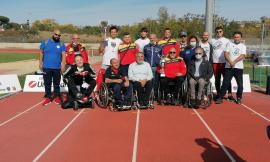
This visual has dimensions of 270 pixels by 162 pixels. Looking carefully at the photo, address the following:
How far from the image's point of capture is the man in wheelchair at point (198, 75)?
31.9 ft

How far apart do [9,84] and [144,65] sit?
505 centimetres

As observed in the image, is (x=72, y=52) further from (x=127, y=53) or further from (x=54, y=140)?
(x=54, y=140)

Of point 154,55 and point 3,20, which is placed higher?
point 3,20

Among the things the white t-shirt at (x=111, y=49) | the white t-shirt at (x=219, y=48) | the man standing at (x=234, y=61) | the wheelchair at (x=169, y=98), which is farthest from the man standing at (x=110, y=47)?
the man standing at (x=234, y=61)

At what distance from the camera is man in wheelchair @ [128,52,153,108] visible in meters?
9.65

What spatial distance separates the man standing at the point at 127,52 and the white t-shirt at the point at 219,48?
204cm

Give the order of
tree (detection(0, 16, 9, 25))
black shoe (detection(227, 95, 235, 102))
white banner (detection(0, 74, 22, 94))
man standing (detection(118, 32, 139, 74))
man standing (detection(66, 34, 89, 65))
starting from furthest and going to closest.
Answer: tree (detection(0, 16, 9, 25))
white banner (detection(0, 74, 22, 94))
black shoe (detection(227, 95, 235, 102))
man standing (detection(66, 34, 89, 65))
man standing (detection(118, 32, 139, 74))

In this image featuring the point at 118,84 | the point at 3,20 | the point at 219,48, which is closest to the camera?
the point at 118,84

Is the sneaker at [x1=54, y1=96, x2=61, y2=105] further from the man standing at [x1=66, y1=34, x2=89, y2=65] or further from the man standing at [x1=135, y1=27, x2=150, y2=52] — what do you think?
the man standing at [x1=135, y1=27, x2=150, y2=52]

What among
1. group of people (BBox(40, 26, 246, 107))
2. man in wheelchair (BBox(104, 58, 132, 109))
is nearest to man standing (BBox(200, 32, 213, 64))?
group of people (BBox(40, 26, 246, 107))

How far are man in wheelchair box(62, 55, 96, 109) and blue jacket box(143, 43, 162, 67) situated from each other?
1430mm

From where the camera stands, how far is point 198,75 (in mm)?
9820

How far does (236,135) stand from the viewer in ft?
23.7

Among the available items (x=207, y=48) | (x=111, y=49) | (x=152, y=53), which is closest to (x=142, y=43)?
(x=152, y=53)
